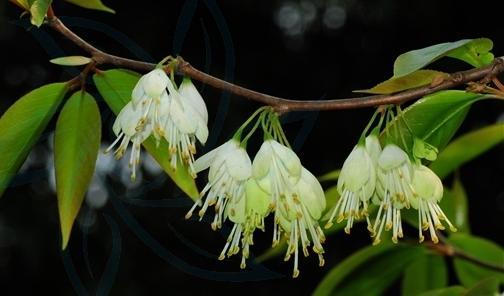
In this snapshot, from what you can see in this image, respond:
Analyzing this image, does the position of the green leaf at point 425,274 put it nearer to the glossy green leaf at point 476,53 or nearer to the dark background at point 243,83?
the glossy green leaf at point 476,53

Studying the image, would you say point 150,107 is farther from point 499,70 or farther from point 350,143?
point 350,143

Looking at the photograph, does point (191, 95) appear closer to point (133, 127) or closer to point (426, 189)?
point (133, 127)

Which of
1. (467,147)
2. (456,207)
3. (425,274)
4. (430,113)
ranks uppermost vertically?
(430,113)

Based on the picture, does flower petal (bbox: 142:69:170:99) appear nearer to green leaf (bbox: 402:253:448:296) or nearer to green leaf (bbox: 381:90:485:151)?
green leaf (bbox: 381:90:485:151)

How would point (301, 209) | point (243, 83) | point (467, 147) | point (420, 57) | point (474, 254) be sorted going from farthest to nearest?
point (243, 83), point (474, 254), point (467, 147), point (301, 209), point (420, 57)

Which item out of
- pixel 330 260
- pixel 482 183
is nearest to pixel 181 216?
pixel 330 260

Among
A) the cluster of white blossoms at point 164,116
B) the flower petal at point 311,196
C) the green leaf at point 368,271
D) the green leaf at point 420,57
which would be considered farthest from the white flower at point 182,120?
the green leaf at point 368,271

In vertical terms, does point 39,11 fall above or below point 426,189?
above

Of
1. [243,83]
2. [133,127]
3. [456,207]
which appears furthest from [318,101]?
[243,83]
